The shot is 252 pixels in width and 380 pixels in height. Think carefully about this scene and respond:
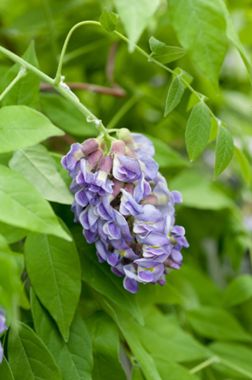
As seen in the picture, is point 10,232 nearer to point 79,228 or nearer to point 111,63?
point 79,228

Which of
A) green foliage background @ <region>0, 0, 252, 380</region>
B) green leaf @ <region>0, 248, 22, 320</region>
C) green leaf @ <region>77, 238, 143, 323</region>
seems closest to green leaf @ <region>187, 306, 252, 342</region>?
green foliage background @ <region>0, 0, 252, 380</region>

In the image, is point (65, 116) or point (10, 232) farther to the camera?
point (65, 116)

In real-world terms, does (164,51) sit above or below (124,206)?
above

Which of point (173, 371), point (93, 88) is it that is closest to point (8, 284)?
point (173, 371)

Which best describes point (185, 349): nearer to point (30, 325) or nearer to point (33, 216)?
point (30, 325)

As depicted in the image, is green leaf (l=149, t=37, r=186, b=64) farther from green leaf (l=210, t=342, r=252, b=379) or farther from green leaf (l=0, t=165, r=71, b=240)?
green leaf (l=210, t=342, r=252, b=379)

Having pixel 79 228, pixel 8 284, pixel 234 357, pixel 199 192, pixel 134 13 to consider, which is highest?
pixel 134 13

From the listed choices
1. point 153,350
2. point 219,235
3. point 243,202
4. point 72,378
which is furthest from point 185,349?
point 243,202
